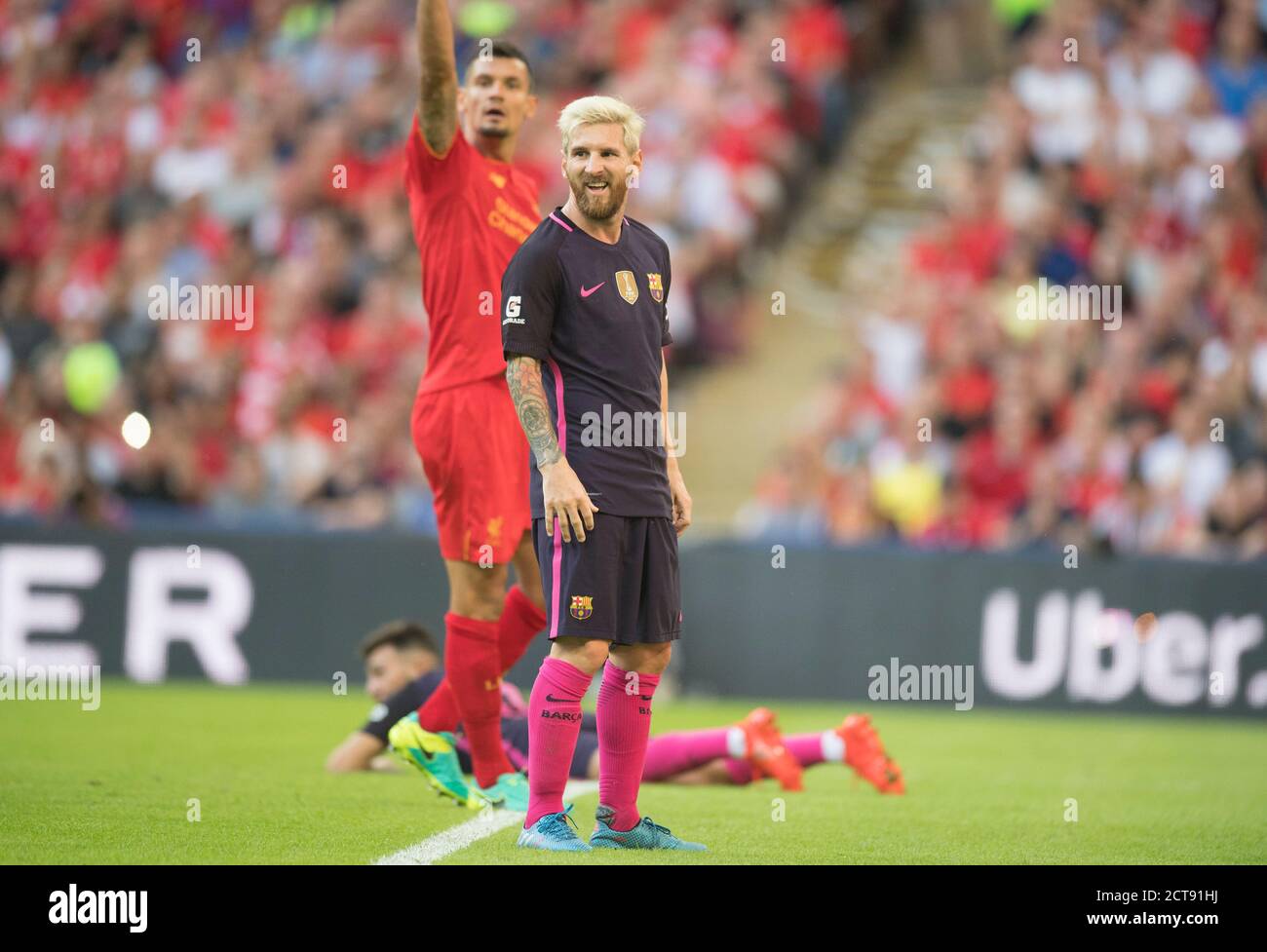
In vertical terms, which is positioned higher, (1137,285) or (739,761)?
(1137,285)

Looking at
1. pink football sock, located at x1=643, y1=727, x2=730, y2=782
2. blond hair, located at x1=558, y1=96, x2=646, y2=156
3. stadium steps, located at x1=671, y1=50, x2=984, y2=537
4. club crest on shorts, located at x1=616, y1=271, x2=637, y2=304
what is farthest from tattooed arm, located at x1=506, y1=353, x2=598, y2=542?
stadium steps, located at x1=671, y1=50, x2=984, y2=537

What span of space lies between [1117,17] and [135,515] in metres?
9.77

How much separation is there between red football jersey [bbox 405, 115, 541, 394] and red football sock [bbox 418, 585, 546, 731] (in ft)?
3.18

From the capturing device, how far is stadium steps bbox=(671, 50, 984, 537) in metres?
17.0

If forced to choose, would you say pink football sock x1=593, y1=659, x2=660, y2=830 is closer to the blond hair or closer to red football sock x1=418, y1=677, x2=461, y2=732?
red football sock x1=418, y1=677, x2=461, y2=732

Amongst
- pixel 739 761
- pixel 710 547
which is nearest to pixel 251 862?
pixel 739 761

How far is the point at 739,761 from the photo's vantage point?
8.53 m

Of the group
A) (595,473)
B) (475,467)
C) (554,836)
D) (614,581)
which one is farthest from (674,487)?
(554,836)

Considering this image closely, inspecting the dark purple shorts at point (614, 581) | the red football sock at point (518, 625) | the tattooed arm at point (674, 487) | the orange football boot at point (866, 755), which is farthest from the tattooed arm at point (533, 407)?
the orange football boot at point (866, 755)

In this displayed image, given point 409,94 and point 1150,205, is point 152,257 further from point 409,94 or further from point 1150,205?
point 1150,205

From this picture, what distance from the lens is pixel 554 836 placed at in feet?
20.4

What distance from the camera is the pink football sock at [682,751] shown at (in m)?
8.39

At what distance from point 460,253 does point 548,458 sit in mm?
1605

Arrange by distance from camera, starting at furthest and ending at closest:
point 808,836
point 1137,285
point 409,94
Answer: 1. point 409,94
2. point 1137,285
3. point 808,836
